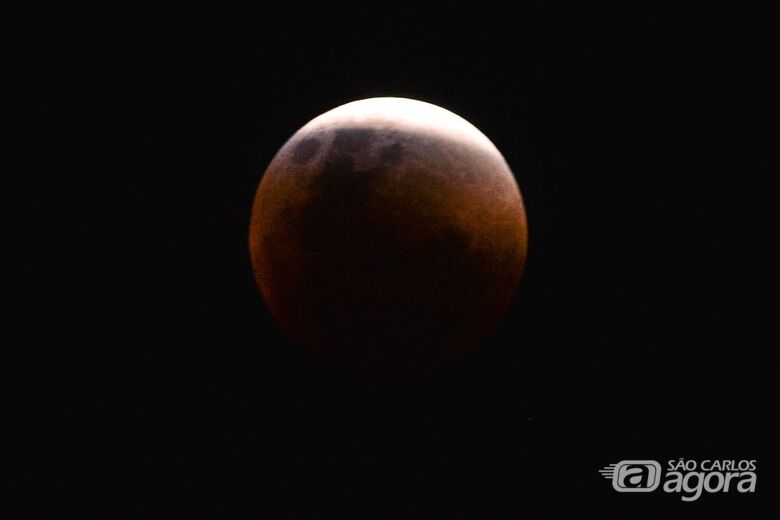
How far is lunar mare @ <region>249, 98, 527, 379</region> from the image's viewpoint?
299cm

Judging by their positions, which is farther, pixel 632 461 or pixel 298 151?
pixel 298 151

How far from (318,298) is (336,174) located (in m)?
0.59

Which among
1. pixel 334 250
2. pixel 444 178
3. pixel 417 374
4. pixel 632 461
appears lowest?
pixel 632 461

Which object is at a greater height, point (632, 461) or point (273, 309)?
point (273, 309)

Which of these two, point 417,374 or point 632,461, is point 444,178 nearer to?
point 417,374

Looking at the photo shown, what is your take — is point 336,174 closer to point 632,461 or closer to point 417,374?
point 417,374

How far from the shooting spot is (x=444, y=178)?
10.0ft

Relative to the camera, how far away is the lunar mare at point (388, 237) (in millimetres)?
2992

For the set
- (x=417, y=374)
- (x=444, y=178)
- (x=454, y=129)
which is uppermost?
(x=454, y=129)

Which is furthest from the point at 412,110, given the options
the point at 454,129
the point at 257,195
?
the point at 257,195

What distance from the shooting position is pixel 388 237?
297 centimetres

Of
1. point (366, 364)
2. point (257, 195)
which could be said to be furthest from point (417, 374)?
point (257, 195)

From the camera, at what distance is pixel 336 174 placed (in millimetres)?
3047

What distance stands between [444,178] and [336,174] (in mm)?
501
